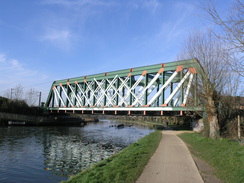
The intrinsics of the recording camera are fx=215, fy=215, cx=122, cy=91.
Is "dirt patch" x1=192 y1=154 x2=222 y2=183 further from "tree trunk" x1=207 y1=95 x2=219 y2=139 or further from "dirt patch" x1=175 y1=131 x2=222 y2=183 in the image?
"tree trunk" x1=207 y1=95 x2=219 y2=139

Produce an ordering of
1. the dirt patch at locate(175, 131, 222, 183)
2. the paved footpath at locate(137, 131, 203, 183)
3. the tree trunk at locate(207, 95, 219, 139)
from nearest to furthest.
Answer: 1. the paved footpath at locate(137, 131, 203, 183)
2. the dirt patch at locate(175, 131, 222, 183)
3. the tree trunk at locate(207, 95, 219, 139)

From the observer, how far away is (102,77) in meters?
51.2

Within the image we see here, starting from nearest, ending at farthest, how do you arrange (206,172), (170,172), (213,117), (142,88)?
(170,172) < (206,172) < (213,117) < (142,88)

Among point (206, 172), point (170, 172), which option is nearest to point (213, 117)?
point (206, 172)

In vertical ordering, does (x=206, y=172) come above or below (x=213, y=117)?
below

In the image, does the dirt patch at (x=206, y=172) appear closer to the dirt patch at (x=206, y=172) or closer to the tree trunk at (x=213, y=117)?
the dirt patch at (x=206, y=172)

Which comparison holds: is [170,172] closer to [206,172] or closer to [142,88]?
[206,172]

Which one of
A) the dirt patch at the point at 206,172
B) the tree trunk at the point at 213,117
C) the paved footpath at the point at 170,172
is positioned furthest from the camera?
the tree trunk at the point at 213,117

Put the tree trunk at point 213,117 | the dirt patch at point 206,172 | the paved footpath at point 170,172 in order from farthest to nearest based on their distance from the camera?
the tree trunk at point 213,117 → the dirt patch at point 206,172 → the paved footpath at point 170,172

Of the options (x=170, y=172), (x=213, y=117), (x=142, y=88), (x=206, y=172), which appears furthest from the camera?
(x=142, y=88)

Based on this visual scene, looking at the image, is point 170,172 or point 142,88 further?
point 142,88

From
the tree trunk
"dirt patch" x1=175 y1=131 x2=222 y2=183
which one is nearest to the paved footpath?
"dirt patch" x1=175 y1=131 x2=222 y2=183

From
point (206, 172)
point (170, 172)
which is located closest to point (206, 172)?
point (206, 172)

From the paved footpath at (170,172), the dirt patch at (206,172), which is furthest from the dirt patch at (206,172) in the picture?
the paved footpath at (170,172)
